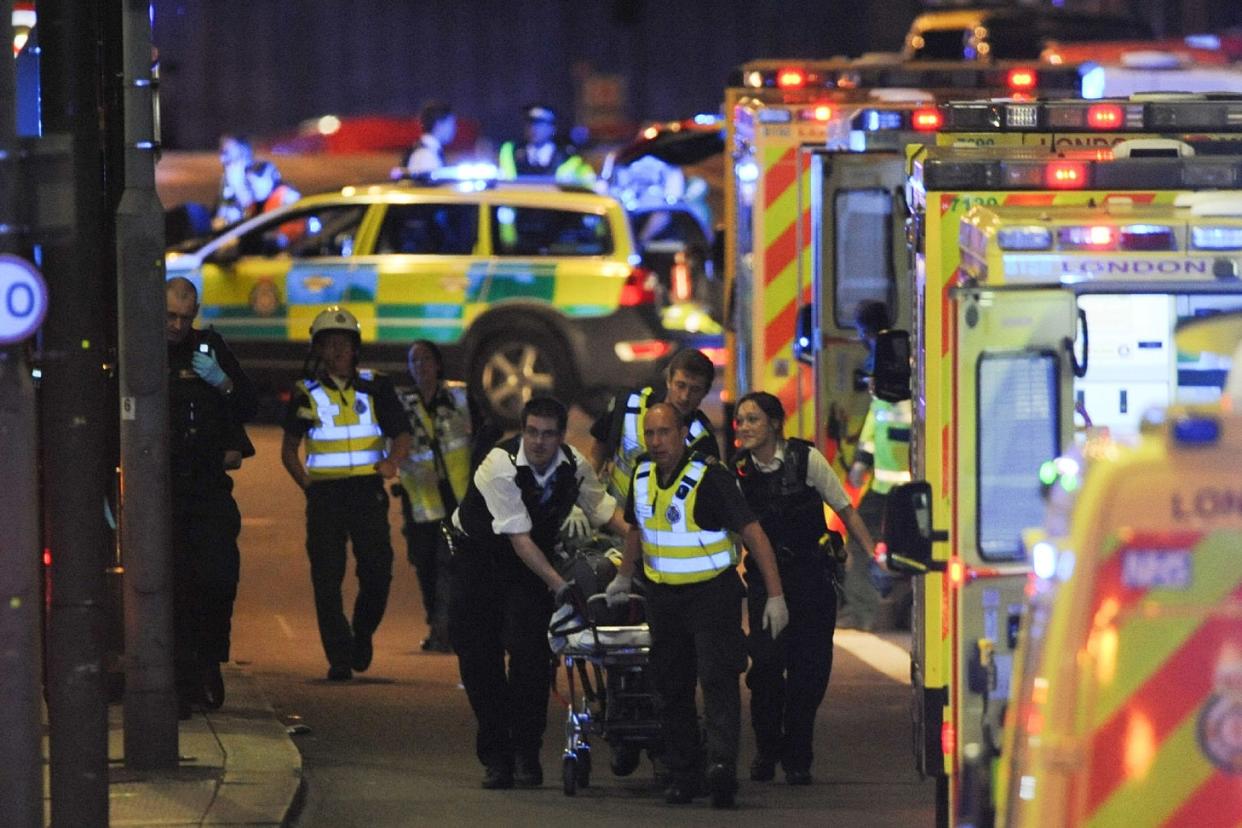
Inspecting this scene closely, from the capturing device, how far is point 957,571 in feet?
22.9

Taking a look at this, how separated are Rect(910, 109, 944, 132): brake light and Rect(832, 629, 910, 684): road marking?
2366mm

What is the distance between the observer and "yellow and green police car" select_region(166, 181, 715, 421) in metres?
Result: 17.5

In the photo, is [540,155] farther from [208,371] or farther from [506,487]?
Answer: [506,487]

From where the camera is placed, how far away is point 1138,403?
367 inches

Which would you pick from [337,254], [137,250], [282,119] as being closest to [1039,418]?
[137,250]

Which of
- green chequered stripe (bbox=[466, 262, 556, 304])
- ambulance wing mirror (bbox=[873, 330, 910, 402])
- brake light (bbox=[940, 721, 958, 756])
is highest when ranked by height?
ambulance wing mirror (bbox=[873, 330, 910, 402])

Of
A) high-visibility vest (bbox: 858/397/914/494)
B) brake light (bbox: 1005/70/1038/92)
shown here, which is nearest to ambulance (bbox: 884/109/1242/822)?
high-visibility vest (bbox: 858/397/914/494)

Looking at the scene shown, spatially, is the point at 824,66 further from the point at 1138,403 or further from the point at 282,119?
the point at 282,119

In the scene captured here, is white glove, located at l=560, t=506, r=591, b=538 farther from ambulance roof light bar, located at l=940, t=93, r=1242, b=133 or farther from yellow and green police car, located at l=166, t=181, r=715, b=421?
yellow and green police car, located at l=166, t=181, r=715, b=421

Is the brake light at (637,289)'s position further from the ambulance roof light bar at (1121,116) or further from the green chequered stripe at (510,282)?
the ambulance roof light bar at (1121,116)

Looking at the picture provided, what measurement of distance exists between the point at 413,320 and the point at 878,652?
6.49m

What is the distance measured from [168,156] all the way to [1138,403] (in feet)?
102

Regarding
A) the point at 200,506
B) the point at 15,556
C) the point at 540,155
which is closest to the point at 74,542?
the point at 15,556

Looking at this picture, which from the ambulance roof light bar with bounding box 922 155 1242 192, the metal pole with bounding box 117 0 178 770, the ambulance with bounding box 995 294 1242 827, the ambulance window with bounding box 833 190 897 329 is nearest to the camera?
the ambulance with bounding box 995 294 1242 827
